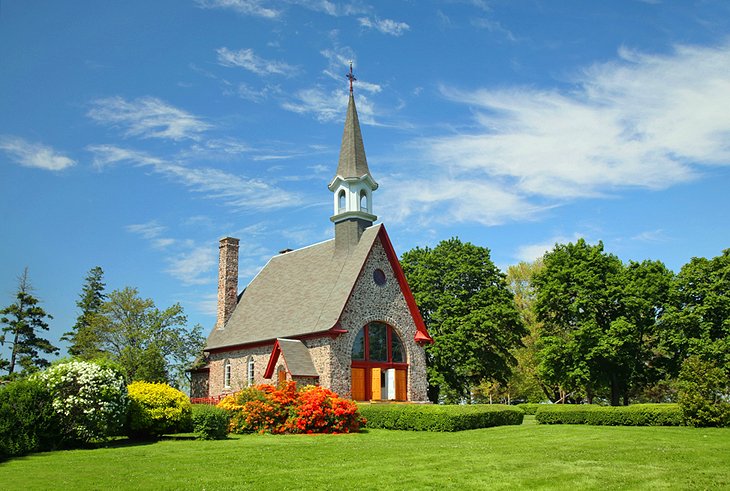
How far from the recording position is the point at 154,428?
869 inches

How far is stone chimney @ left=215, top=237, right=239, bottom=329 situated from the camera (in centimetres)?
4094

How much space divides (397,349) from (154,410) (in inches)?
615

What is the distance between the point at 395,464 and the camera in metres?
15.1

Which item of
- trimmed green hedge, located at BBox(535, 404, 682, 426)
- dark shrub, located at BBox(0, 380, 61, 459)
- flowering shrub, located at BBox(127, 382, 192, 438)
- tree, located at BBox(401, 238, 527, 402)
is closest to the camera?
dark shrub, located at BBox(0, 380, 61, 459)

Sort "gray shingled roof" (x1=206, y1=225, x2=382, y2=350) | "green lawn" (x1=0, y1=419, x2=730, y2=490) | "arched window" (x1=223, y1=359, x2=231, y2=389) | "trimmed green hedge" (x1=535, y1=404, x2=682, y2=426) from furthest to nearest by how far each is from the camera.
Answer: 1. "arched window" (x1=223, y1=359, x2=231, y2=389)
2. "gray shingled roof" (x1=206, y1=225, x2=382, y2=350)
3. "trimmed green hedge" (x1=535, y1=404, x2=682, y2=426)
4. "green lawn" (x1=0, y1=419, x2=730, y2=490)

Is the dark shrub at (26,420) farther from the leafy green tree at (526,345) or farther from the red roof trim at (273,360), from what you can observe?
the leafy green tree at (526,345)

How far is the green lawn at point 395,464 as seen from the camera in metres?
12.8

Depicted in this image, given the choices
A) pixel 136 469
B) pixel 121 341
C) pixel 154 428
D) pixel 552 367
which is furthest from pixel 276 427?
pixel 552 367

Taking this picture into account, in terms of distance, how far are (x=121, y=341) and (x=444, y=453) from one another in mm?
25397

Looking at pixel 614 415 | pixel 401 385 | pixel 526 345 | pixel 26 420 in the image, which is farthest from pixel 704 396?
pixel 526 345

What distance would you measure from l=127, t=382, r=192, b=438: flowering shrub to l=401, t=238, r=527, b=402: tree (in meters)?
20.1

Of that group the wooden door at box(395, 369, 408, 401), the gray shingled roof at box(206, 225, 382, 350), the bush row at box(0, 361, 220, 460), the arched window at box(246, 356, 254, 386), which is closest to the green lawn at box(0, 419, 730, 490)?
the bush row at box(0, 361, 220, 460)

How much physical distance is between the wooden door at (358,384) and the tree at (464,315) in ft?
26.4

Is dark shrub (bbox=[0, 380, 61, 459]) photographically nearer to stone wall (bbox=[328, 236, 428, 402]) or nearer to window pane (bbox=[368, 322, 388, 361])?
stone wall (bbox=[328, 236, 428, 402])
